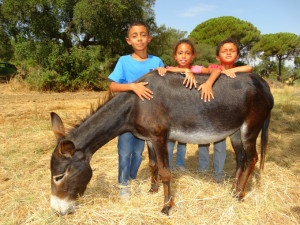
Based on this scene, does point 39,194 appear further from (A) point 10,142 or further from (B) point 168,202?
(A) point 10,142

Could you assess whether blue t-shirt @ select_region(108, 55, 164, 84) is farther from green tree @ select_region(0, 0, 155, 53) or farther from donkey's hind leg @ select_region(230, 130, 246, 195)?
green tree @ select_region(0, 0, 155, 53)

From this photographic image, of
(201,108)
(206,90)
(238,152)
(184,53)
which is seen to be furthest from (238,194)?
(184,53)

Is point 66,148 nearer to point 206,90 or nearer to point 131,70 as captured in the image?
point 131,70

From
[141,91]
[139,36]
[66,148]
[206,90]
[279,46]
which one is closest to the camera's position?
[66,148]

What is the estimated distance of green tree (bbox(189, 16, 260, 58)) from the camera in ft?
106

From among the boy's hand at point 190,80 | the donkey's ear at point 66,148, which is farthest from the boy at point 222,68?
the donkey's ear at point 66,148

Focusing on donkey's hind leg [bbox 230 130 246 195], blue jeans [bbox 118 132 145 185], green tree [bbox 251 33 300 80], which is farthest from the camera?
green tree [bbox 251 33 300 80]

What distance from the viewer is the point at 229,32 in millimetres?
32469

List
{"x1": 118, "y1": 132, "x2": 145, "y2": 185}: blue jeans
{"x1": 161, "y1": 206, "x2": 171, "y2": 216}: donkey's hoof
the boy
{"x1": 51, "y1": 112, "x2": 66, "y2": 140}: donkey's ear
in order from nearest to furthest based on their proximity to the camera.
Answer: {"x1": 51, "y1": 112, "x2": 66, "y2": 140}: donkey's ear → {"x1": 161, "y1": 206, "x2": 171, "y2": 216}: donkey's hoof → {"x1": 118, "y1": 132, "x2": 145, "y2": 185}: blue jeans → the boy

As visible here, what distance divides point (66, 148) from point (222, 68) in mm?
2991

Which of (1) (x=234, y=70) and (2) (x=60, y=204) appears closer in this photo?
(2) (x=60, y=204)

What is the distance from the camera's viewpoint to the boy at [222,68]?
3.70 meters

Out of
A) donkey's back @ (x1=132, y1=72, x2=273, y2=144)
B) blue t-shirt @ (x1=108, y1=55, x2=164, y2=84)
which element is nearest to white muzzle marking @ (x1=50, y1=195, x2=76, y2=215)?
donkey's back @ (x1=132, y1=72, x2=273, y2=144)

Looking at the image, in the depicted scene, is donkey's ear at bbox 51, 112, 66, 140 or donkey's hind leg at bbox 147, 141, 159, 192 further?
donkey's hind leg at bbox 147, 141, 159, 192
